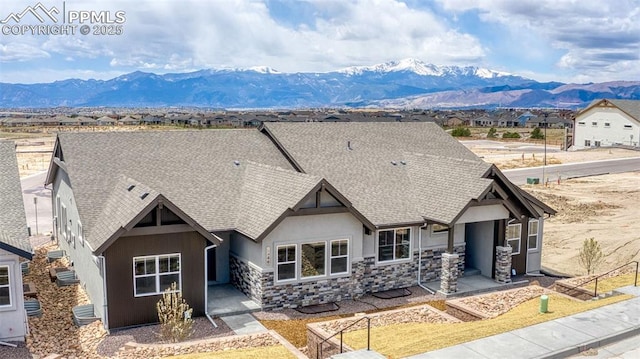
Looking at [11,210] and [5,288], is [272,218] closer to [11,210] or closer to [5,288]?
[5,288]

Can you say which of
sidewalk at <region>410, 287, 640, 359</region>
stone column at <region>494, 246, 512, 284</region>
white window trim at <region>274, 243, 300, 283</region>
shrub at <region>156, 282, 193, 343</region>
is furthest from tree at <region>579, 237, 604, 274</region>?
shrub at <region>156, 282, 193, 343</region>

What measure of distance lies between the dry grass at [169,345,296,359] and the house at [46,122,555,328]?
4539mm

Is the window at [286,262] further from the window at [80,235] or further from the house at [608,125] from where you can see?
the house at [608,125]

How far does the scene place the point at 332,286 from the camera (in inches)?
799

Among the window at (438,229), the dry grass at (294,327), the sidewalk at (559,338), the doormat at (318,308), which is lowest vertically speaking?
the doormat at (318,308)

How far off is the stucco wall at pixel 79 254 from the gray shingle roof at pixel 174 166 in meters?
0.94

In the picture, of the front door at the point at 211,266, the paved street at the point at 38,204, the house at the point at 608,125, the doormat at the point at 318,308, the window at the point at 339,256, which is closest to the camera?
the doormat at the point at 318,308

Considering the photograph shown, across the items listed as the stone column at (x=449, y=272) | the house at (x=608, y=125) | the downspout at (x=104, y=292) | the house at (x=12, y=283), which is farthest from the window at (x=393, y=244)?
the house at (x=608, y=125)

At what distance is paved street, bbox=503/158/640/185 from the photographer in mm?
57169

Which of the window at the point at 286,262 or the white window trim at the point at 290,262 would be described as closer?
the white window trim at the point at 290,262

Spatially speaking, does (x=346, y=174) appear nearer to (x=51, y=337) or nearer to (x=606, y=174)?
(x=51, y=337)

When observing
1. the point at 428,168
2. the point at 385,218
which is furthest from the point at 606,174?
the point at 385,218

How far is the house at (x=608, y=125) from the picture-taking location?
8688cm

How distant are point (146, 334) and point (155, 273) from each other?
189 centimetres
